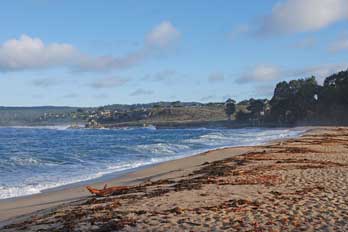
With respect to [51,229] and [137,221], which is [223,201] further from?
[51,229]

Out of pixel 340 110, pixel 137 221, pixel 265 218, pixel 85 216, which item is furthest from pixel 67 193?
pixel 340 110

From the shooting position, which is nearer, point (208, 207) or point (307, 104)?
point (208, 207)

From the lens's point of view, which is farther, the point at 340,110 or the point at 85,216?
the point at 340,110

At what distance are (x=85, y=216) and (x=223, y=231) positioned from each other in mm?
3454

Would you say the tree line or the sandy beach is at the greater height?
the tree line

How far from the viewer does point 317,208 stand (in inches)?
396

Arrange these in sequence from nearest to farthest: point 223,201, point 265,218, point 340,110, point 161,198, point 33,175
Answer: point 265,218 → point 223,201 → point 161,198 → point 33,175 → point 340,110

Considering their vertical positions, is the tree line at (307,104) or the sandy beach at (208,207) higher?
the tree line at (307,104)

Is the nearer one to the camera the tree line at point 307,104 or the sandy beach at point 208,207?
the sandy beach at point 208,207

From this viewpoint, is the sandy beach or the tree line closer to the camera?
the sandy beach

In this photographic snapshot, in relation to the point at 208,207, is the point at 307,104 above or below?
above

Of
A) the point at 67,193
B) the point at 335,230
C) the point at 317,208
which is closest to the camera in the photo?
the point at 335,230

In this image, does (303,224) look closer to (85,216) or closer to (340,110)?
(85,216)

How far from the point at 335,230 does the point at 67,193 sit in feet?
35.6
